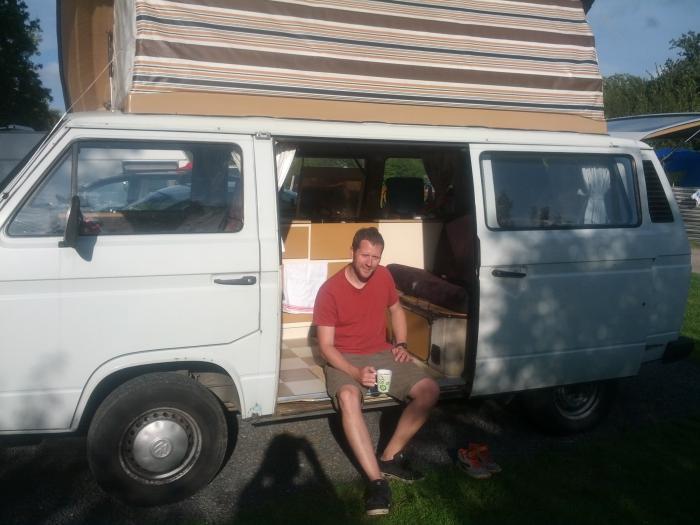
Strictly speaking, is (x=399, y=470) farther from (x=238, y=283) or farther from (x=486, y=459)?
(x=238, y=283)

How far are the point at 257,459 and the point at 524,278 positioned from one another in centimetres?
216

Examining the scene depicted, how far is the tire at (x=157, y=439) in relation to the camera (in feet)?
11.4

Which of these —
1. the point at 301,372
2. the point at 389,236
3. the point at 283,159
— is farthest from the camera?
the point at 389,236

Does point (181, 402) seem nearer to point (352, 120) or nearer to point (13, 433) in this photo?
point (13, 433)

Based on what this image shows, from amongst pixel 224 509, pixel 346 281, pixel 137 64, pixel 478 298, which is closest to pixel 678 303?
pixel 478 298

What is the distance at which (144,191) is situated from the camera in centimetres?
354

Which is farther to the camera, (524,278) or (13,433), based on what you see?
(524,278)

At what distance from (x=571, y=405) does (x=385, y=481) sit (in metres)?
1.87

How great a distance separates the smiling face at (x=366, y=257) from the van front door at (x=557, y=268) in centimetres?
68

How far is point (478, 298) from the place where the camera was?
4129 millimetres

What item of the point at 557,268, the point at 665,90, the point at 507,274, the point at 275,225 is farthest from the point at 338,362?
the point at 665,90

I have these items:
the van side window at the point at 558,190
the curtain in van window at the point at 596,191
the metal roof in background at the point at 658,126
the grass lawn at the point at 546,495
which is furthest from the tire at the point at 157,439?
the metal roof in background at the point at 658,126

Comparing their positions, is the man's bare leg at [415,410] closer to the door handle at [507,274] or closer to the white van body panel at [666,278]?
the door handle at [507,274]

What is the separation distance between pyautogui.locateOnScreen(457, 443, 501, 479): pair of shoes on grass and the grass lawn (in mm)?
43
